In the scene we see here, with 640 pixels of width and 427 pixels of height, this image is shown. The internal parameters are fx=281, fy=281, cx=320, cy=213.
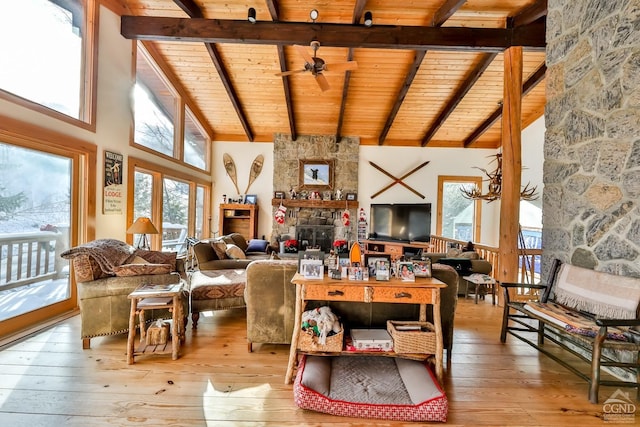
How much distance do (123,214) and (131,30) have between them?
255 centimetres

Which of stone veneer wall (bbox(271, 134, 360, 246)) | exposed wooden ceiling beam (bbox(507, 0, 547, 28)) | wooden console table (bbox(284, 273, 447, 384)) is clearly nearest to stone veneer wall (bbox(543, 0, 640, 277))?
exposed wooden ceiling beam (bbox(507, 0, 547, 28))

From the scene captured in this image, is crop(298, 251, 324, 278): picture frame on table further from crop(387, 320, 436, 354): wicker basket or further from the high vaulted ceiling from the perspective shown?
the high vaulted ceiling

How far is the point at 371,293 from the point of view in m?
2.03

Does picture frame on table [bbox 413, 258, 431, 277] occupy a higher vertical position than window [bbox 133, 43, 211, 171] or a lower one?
lower

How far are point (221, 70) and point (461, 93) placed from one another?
4.45 metres

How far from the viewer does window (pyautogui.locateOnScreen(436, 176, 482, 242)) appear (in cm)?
729

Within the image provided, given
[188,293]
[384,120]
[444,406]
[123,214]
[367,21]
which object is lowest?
[444,406]

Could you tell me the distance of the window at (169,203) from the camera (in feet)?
14.6

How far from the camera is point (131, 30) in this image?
388 centimetres

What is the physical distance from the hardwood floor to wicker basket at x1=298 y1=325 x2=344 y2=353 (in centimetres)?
31

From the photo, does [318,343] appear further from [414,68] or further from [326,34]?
[414,68]

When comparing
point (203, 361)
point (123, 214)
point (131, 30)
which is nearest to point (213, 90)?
point (131, 30)

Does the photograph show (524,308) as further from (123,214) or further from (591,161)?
(123,214)

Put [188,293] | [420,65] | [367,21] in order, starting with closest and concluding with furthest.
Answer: [188,293] → [367,21] → [420,65]
